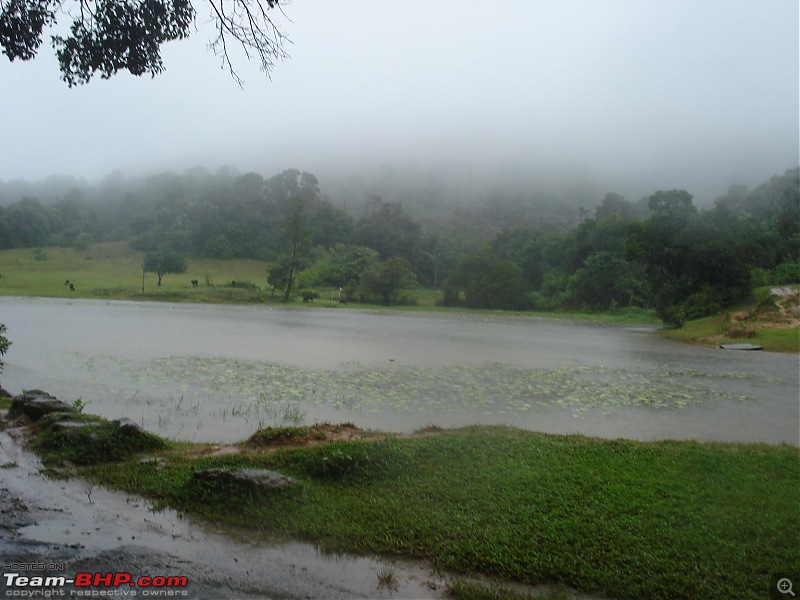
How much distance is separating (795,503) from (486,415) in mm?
5829

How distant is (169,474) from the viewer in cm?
641

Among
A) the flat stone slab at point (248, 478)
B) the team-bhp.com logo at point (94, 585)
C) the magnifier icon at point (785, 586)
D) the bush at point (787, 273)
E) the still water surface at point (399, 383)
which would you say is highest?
the bush at point (787, 273)

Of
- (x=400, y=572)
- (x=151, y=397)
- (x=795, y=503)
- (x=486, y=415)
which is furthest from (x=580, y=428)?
(x=151, y=397)

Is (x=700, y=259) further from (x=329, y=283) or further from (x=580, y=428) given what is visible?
(x=329, y=283)

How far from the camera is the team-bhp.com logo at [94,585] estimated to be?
3.95 m

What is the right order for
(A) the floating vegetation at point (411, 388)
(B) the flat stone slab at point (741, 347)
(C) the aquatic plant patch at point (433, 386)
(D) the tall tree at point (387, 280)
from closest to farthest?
(A) the floating vegetation at point (411, 388) → (C) the aquatic plant patch at point (433, 386) → (B) the flat stone slab at point (741, 347) → (D) the tall tree at point (387, 280)

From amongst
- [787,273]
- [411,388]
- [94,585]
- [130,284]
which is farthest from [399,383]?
[130,284]

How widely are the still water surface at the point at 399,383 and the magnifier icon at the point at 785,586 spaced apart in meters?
5.73

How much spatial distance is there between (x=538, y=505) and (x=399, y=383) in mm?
8948

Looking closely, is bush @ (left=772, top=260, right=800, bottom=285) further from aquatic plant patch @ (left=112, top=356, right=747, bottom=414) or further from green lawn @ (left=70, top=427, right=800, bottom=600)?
green lawn @ (left=70, top=427, right=800, bottom=600)

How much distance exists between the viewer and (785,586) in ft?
13.4

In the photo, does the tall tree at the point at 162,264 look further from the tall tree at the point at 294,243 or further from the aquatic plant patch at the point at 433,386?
the aquatic plant patch at the point at 433,386

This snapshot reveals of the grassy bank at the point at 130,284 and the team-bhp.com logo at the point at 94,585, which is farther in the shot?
the grassy bank at the point at 130,284

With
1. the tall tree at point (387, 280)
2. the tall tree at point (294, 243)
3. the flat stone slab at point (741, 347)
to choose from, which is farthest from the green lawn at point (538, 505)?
the tall tree at point (294, 243)
